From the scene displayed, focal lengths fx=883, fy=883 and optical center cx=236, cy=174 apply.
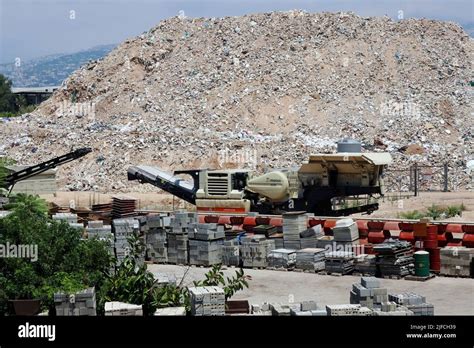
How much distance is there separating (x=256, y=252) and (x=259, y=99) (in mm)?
25137

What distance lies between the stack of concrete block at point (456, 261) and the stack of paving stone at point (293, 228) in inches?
135

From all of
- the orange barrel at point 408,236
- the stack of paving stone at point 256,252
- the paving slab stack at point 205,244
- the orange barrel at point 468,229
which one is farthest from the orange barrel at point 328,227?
the orange barrel at point 468,229

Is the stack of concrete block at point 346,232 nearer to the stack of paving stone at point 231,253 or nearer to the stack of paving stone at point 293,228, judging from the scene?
the stack of paving stone at point 293,228

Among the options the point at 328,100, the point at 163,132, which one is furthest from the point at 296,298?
the point at 328,100

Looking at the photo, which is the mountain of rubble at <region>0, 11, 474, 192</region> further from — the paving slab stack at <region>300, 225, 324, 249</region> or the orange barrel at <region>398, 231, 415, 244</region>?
the orange barrel at <region>398, 231, 415, 244</region>

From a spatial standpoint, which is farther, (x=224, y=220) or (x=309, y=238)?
(x=224, y=220)

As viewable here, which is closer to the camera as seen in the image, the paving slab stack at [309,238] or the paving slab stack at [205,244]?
the paving slab stack at [309,238]

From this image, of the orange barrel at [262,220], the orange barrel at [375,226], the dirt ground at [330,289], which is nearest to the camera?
the dirt ground at [330,289]

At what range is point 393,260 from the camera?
1842cm

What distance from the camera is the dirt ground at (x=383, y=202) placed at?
28.5 m

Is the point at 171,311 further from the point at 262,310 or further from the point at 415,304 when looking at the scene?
the point at 415,304

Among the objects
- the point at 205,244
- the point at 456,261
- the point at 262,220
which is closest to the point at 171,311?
the point at 205,244

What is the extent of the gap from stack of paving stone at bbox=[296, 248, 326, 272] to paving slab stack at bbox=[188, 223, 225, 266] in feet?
7.21

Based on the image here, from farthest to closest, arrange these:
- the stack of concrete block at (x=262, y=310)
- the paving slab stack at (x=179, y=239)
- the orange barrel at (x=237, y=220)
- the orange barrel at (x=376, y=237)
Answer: the orange barrel at (x=237, y=220)
the paving slab stack at (x=179, y=239)
the orange barrel at (x=376, y=237)
the stack of concrete block at (x=262, y=310)
